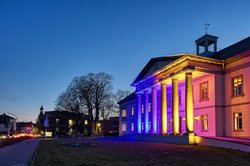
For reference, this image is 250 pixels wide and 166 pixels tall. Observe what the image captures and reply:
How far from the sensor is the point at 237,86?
31.0 meters

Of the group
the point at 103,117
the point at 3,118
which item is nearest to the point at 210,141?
the point at 103,117

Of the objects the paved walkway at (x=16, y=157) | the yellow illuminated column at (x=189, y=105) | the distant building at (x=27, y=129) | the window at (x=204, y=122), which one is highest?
the yellow illuminated column at (x=189, y=105)

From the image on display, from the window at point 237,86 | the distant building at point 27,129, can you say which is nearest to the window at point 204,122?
the window at point 237,86

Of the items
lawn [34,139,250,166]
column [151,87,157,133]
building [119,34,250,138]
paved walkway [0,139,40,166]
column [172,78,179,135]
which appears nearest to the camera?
lawn [34,139,250,166]

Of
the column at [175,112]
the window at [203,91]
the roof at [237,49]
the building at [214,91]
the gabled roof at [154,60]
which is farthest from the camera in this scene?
the gabled roof at [154,60]

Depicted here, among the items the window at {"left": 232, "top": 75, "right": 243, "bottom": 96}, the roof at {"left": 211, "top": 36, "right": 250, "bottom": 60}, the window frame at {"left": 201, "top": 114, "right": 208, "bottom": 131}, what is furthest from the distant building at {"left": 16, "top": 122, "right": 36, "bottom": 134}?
the window at {"left": 232, "top": 75, "right": 243, "bottom": 96}

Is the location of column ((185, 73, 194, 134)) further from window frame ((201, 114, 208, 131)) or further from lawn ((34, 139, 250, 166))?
lawn ((34, 139, 250, 166))

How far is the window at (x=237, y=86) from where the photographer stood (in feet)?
99.7

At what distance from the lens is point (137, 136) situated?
43.9 m

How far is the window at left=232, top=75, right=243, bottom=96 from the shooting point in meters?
30.4

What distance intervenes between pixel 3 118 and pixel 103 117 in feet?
245

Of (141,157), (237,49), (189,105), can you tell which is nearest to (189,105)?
(189,105)

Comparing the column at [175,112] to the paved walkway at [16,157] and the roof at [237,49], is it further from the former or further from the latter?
the paved walkway at [16,157]

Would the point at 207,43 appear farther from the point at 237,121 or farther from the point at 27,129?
the point at 27,129
